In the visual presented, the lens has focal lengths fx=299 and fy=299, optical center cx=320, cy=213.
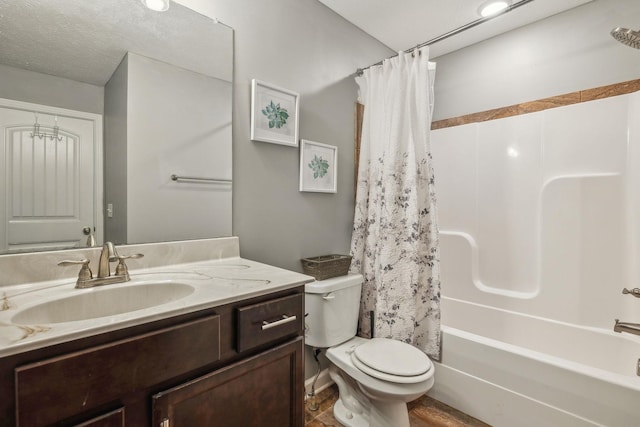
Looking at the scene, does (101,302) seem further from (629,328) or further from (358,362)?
(629,328)

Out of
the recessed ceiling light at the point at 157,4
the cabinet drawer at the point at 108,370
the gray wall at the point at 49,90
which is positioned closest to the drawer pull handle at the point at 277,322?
the cabinet drawer at the point at 108,370

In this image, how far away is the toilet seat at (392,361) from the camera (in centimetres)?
128

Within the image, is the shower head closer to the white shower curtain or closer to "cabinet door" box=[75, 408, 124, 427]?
the white shower curtain

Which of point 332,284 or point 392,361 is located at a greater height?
point 332,284

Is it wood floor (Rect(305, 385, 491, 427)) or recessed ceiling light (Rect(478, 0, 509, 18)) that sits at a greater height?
recessed ceiling light (Rect(478, 0, 509, 18))

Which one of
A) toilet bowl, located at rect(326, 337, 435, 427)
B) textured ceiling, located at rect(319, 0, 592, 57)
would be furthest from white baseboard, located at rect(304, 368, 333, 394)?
textured ceiling, located at rect(319, 0, 592, 57)

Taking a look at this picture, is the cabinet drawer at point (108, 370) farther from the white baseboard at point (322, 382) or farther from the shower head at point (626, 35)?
the shower head at point (626, 35)

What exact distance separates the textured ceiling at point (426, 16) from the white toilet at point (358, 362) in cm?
165

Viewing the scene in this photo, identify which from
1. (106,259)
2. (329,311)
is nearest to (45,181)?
(106,259)

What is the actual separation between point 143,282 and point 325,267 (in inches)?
35.4

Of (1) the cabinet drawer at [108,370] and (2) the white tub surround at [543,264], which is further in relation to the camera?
(2) the white tub surround at [543,264]

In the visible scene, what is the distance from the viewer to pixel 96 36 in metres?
1.10

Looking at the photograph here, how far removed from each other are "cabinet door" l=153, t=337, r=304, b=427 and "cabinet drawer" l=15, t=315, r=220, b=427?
60 mm

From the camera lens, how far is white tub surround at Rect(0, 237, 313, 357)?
0.62 metres
